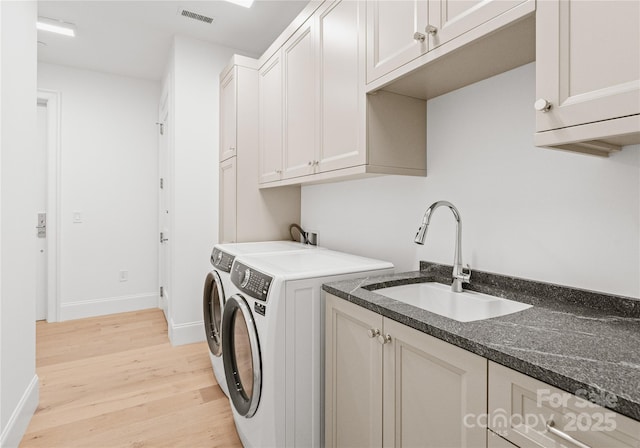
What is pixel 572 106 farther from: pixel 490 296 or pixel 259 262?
pixel 259 262

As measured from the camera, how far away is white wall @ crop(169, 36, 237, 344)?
2.98m

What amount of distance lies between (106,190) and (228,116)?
6.08 ft

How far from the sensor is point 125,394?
7.23ft

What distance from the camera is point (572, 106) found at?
2.77 ft

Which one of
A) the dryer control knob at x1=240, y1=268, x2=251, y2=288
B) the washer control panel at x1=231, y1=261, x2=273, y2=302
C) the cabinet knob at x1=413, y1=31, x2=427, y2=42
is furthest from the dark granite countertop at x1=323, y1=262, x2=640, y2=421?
the cabinet knob at x1=413, y1=31, x2=427, y2=42

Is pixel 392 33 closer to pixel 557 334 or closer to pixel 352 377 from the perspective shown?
pixel 557 334

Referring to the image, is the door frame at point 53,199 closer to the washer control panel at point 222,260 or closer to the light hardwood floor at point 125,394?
the light hardwood floor at point 125,394

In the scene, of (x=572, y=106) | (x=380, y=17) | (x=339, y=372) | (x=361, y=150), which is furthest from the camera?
(x=361, y=150)

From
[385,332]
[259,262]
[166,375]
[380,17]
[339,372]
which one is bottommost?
[166,375]

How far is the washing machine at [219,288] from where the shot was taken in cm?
206

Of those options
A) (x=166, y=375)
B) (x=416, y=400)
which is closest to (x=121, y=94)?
(x=166, y=375)

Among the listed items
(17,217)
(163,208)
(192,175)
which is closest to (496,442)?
(17,217)

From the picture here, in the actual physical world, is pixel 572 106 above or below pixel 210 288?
above

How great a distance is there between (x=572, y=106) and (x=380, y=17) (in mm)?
915
